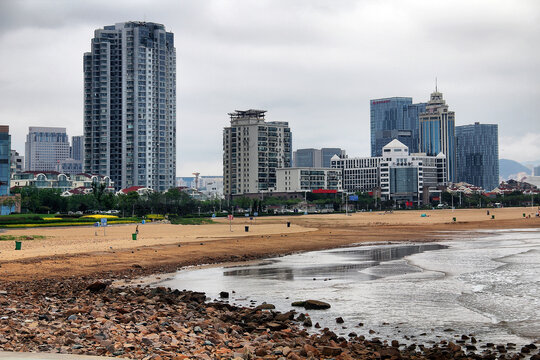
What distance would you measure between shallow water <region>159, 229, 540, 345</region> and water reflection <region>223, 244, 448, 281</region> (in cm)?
7

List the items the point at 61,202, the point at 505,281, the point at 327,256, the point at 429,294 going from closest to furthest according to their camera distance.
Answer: the point at 429,294 → the point at 505,281 → the point at 327,256 → the point at 61,202

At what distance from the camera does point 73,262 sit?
40938 millimetres

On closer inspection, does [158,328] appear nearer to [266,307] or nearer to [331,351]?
[331,351]

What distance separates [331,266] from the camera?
44.3 meters

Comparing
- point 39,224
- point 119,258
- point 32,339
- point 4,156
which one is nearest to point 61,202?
point 4,156

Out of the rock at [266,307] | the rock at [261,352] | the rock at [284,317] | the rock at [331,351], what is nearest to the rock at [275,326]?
the rock at [284,317]

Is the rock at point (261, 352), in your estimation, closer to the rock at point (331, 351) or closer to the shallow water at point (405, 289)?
the rock at point (331, 351)

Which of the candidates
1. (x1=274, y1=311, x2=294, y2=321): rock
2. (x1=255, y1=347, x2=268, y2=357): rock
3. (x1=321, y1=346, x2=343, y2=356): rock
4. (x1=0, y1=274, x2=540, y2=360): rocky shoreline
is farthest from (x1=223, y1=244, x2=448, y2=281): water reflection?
(x1=255, y1=347, x2=268, y2=357): rock

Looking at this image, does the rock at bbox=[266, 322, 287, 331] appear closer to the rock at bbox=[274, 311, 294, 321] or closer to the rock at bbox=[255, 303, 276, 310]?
the rock at bbox=[274, 311, 294, 321]

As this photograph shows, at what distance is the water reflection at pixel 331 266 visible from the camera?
38750 mm

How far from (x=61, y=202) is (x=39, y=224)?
2653 inches

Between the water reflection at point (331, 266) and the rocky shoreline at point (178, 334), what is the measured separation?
43.9 ft

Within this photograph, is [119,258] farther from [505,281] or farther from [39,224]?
[39,224]

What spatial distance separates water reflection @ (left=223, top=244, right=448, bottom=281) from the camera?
127ft
